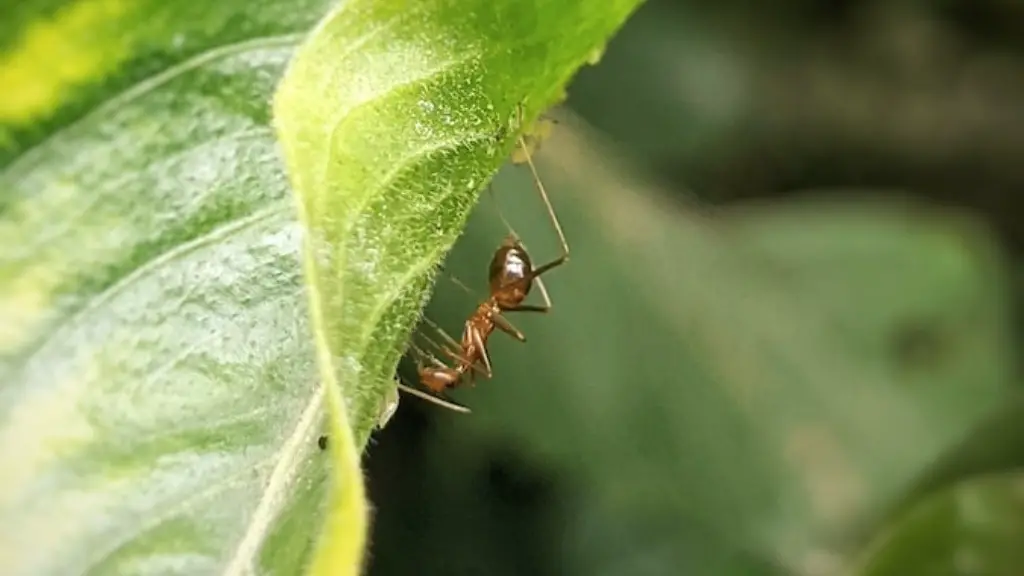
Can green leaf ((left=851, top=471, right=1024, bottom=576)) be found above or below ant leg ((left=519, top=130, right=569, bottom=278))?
below

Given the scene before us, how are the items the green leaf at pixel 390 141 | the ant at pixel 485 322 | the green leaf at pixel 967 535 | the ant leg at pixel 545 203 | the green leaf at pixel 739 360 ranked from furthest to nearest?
the green leaf at pixel 739 360 < the ant at pixel 485 322 < the green leaf at pixel 967 535 < the ant leg at pixel 545 203 < the green leaf at pixel 390 141

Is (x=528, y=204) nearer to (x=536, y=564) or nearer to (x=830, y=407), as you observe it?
(x=536, y=564)

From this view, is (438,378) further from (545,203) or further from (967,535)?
(967,535)

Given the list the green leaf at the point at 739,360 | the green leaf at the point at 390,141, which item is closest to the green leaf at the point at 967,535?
the green leaf at the point at 739,360

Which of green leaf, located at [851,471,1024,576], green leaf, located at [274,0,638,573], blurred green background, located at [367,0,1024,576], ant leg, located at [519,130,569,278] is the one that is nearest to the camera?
green leaf, located at [274,0,638,573]

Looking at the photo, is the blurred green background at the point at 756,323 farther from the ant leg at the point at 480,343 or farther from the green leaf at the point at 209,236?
the green leaf at the point at 209,236

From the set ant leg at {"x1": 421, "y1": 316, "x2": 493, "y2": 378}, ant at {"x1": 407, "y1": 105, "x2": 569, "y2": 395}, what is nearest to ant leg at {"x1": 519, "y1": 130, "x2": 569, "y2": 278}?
ant at {"x1": 407, "y1": 105, "x2": 569, "y2": 395}

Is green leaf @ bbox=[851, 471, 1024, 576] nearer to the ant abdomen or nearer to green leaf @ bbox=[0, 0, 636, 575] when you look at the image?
the ant abdomen

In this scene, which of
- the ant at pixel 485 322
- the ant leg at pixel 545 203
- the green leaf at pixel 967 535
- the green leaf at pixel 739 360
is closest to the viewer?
the ant leg at pixel 545 203
